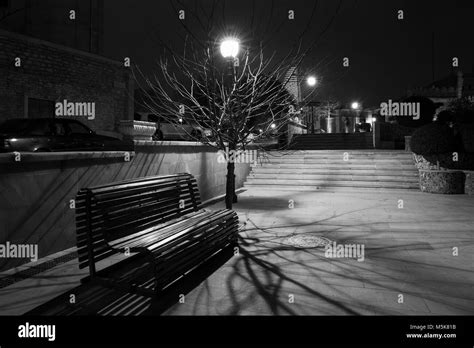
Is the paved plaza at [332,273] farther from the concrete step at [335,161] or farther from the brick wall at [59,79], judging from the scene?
the brick wall at [59,79]

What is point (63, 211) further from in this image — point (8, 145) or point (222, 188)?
point (222, 188)

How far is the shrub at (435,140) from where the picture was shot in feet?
42.8

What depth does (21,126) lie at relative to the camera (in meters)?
9.55

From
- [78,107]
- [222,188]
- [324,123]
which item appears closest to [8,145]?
[222,188]

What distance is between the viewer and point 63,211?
5.41m

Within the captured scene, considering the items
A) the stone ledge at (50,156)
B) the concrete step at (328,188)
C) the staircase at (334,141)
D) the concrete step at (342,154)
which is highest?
the staircase at (334,141)

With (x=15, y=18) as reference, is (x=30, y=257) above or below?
below

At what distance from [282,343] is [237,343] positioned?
359 millimetres

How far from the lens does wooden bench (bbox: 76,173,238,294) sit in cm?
385

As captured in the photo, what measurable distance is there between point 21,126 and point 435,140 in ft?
42.1

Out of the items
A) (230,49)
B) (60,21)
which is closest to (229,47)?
(230,49)

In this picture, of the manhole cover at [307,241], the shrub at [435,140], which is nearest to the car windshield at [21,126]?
the manhole cover at [307,241]

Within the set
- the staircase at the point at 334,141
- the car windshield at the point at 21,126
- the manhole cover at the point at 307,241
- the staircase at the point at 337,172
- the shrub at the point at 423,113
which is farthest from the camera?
the staircase at the point at 334,141

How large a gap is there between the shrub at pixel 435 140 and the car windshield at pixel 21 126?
39.6ft
